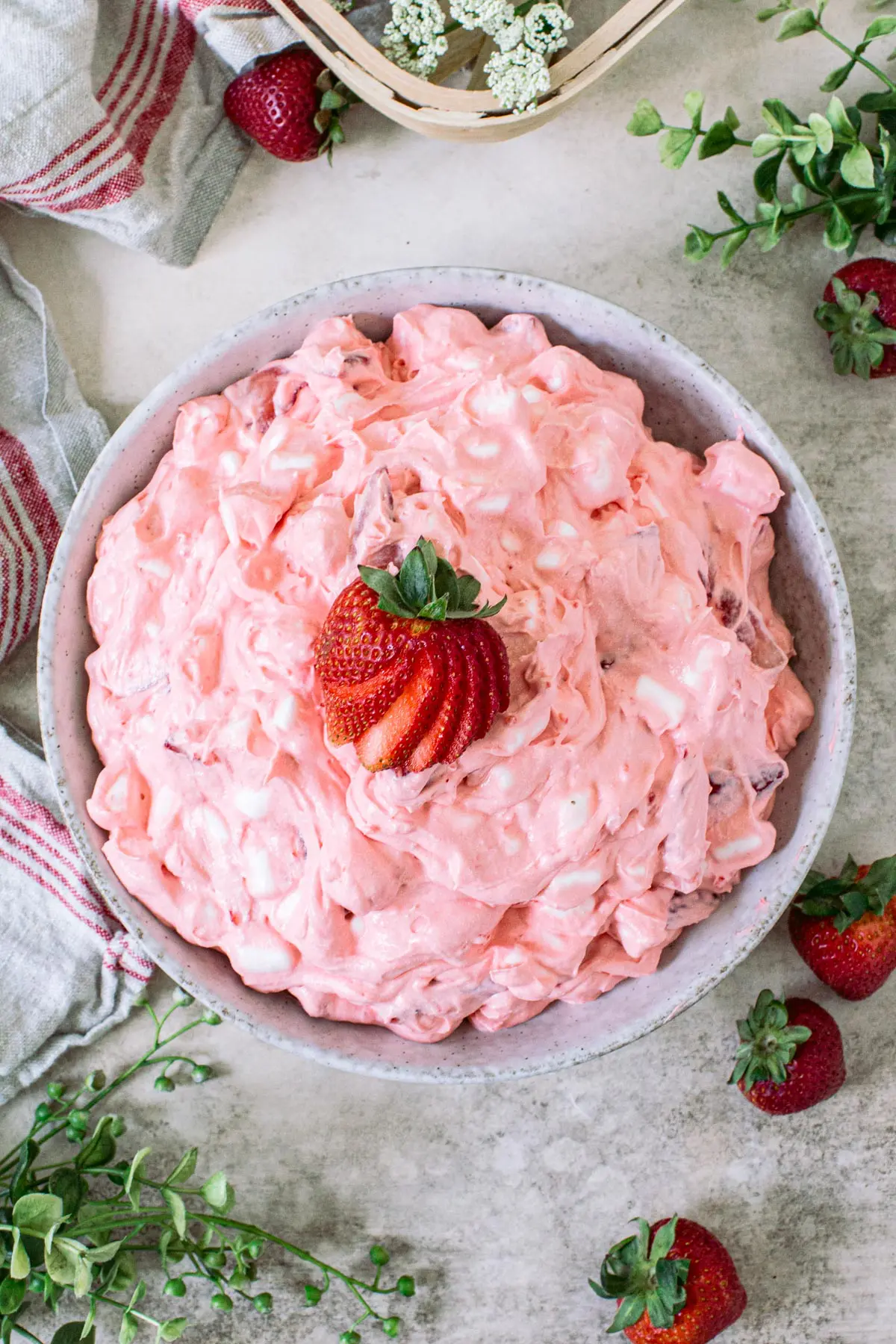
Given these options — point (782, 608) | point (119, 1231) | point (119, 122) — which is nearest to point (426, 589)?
point (782, 608)

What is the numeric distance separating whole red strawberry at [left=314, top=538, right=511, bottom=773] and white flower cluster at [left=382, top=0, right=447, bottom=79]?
1211 mm

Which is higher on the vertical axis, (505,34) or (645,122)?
(505,34)

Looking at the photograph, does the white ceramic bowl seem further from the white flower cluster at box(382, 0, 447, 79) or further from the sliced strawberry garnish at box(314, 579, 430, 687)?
the sliced strawberry garnish at box(314, 579, 430, 687)

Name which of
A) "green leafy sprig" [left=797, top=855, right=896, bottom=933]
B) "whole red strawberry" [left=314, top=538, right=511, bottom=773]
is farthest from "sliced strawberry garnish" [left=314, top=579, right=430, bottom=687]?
"green leafy sprig" [left=797, top=855, right=896, bottom=933]

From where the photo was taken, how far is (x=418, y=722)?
1.66m

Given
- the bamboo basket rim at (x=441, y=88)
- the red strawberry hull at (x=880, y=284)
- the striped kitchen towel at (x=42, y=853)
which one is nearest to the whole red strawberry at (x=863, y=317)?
the red strawberry hull at (x=880, y=284)

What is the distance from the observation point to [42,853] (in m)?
2.53

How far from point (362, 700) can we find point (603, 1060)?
4.14 ft

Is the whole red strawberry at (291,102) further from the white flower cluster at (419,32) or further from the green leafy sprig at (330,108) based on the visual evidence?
the white flower cluster at (419,32)

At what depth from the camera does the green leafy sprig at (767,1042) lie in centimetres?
241

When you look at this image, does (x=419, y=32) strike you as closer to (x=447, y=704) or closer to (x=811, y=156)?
(x=811, y=156)

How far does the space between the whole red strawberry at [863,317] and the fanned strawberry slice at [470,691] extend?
4.08 ft

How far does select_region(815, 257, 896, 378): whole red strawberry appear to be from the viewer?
2.41 metres

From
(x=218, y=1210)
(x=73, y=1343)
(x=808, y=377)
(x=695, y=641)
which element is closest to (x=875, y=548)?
(x=808, y=377)
